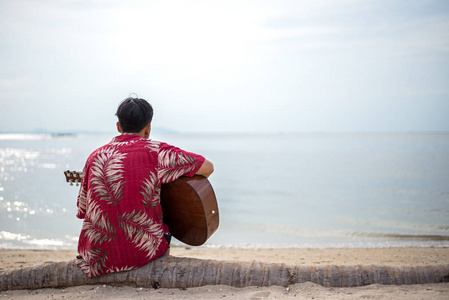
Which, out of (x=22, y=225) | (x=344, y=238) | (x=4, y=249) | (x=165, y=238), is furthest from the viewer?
(x=22, y=225)

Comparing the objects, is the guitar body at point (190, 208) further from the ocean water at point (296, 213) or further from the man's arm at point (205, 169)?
the ocean water at point (296, 213)

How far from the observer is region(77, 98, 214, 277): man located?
3242 millimetres

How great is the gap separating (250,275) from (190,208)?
810 mm

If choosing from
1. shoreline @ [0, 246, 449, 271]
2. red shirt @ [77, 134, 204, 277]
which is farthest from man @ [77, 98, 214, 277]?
shoreline @ [0, 246, 449, 271]

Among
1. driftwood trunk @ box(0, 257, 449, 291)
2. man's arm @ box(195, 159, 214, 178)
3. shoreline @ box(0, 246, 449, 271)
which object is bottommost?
shoreline @ box(0, 246, 449, 271)

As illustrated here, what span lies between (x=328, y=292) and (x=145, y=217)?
1.69 m

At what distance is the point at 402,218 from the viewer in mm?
10453

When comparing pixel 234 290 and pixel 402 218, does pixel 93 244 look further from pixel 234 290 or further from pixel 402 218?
pixel 402 218

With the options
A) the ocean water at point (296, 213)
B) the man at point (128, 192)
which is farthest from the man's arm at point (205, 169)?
the ocean water at point (296, 213)

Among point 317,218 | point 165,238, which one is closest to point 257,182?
point 317,218

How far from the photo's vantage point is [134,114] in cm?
333

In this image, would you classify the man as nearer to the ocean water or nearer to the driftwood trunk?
the driftwood trunk

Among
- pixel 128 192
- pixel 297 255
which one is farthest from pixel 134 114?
pixel 297 255

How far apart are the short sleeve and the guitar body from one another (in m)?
0.09
